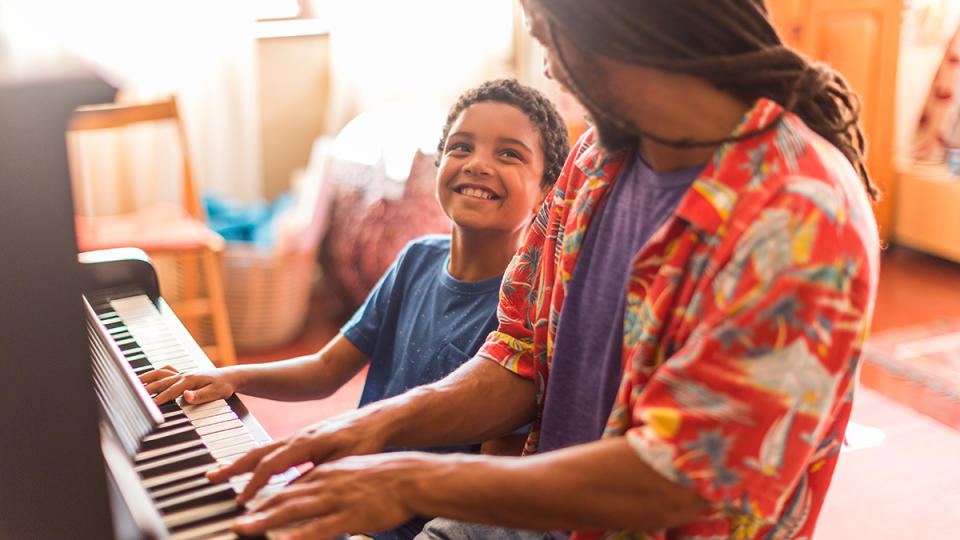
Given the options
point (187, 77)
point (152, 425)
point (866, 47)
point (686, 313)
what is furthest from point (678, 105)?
point (866, 47)

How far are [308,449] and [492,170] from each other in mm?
689

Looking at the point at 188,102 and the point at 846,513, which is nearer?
the point at 846,513

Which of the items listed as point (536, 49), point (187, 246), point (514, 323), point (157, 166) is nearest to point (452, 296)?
point (514, 323)

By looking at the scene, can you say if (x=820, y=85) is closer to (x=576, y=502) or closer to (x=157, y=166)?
(x=576, y=502)

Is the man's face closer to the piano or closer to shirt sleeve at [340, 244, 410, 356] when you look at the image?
the piano

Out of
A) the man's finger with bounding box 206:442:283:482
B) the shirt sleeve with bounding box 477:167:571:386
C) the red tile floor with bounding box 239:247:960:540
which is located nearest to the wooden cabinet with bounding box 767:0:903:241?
the red tile floor with bounding box 239:247:960:540

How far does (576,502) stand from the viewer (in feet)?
2.79

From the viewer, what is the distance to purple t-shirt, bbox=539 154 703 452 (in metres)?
1.01

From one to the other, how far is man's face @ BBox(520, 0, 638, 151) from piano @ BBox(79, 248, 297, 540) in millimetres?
510

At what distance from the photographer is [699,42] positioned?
892 mm

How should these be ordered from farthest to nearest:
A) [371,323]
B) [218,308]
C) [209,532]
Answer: [218,308] → [371,323] → [209,532]

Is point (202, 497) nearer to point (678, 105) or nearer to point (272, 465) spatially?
point (272, 465)

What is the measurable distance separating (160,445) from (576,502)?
0.54 meters

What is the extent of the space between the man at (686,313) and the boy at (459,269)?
1.45 feet
